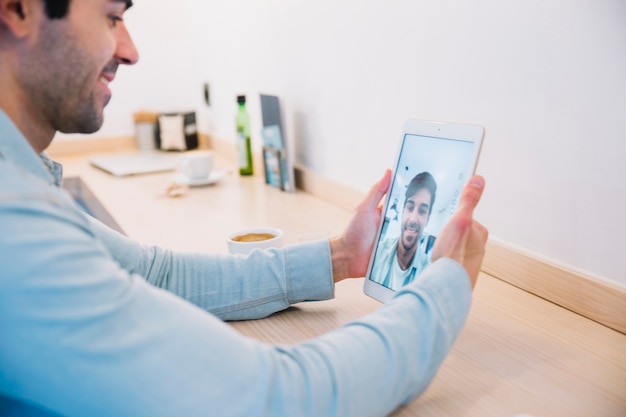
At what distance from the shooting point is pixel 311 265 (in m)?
0.90

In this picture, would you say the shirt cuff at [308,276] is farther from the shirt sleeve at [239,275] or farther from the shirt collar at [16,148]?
the shirt collar at [16,148]

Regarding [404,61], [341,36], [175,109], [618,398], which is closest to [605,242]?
[618,398]

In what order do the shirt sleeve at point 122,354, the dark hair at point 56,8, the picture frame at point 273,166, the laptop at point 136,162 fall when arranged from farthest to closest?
1. the laptop at point 136,162
2. the picture frame at point 273,166
3. the dark hair at point 56,8
4. the shirt sleeve at point 122,354

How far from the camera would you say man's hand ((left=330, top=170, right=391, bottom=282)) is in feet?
3.00

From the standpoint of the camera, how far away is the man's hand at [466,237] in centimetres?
70

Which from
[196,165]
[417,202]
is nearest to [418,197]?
[417,202]

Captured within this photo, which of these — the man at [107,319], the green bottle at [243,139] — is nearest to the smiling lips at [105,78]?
the man at [107,319]

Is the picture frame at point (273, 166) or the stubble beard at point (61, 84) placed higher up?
the stubble beard at point (61, 84)

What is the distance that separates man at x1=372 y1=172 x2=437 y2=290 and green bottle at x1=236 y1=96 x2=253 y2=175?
104 cm

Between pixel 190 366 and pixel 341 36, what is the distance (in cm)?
109

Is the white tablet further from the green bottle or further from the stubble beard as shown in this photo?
the green bottle

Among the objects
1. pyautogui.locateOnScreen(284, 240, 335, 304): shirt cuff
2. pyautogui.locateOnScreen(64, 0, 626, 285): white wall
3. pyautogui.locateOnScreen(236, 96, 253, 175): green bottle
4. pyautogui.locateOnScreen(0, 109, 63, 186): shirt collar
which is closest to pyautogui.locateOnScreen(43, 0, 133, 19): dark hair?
pyautogui.locateOnScreen(0, 109, 63, 186): shirt collar

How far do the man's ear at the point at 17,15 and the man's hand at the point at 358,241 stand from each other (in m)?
0.52

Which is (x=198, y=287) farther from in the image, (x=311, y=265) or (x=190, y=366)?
(x=190, y=366)
